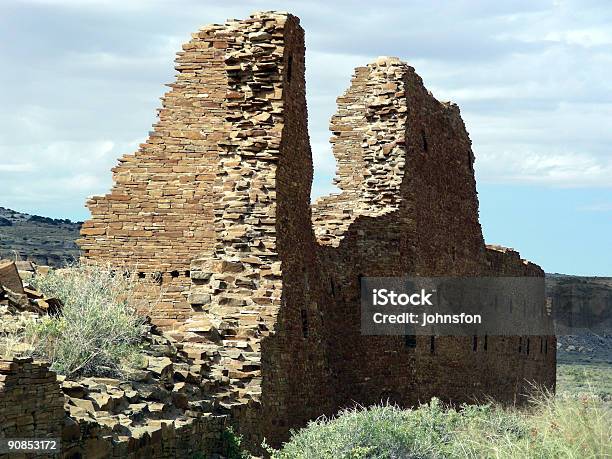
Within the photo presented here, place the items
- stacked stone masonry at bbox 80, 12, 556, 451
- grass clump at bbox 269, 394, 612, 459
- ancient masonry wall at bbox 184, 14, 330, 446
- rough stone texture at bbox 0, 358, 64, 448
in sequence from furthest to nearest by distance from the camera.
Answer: stacked stone masonry at bbox 80, 12, 556, 451
ancient masonry wall at bbox 184, 14, 330, 446
grass clump at bbox 269, 394, 612, 459
rough stone texture at bbox 0, 358, 64, 448

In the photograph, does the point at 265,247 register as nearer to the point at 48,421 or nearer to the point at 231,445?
the point at 231,445

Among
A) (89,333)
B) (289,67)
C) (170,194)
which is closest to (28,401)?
(89,333)

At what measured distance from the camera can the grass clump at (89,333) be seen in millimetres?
11539

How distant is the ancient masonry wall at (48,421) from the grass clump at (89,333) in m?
1.05

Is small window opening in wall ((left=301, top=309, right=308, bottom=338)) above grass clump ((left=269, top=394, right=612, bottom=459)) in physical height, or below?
above

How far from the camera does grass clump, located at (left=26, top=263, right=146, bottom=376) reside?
11539 mm

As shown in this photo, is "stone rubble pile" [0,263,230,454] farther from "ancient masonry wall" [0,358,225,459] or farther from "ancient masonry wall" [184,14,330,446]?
"ancient masonry wall" [184,14,330,446]

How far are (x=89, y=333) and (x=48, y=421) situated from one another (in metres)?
2.33

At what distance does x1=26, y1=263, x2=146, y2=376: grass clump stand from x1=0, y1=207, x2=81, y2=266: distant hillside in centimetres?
2739

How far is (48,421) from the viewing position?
9805mm

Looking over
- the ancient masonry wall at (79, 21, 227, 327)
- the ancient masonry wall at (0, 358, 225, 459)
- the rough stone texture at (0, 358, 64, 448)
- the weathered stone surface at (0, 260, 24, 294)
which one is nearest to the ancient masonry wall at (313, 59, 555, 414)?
the ancient masonry wall at (79, 21, 227, 327)

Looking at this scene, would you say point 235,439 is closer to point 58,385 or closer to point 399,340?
point 58,385

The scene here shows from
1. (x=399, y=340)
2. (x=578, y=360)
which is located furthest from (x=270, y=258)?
(x=578, y=360)

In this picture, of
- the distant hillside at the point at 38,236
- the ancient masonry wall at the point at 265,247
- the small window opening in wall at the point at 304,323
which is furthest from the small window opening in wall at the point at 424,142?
the distant hillside at the point at 38,236
